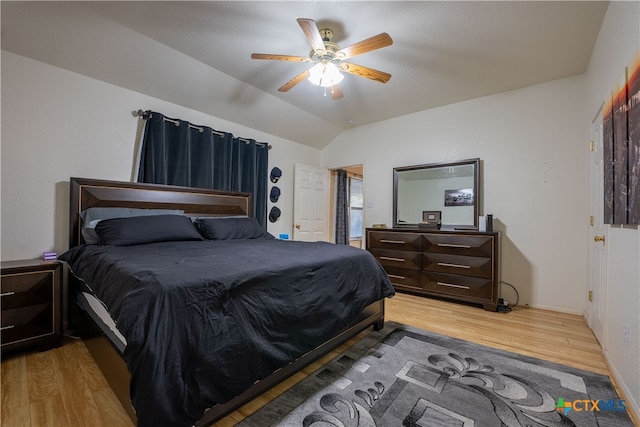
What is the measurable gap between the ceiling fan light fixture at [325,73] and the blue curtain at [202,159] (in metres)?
1.77

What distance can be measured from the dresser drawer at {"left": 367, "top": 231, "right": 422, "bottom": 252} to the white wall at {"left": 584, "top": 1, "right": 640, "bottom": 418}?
1.79 metres

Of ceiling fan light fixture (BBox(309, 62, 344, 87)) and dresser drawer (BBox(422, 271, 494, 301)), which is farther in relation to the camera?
dresser drawer (BBox(422, 271, 494, 301))

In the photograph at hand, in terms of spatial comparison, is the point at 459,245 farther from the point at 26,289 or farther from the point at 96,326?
the point at 26,289

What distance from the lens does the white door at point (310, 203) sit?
15.8ft

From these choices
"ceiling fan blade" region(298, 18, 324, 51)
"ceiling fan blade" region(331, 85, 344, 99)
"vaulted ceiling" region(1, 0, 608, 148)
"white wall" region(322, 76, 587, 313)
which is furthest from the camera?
"white wall" region(322, 76, 587, 313)

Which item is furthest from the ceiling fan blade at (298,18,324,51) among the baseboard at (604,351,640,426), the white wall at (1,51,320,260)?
the baseboard at (604,351,640,426)

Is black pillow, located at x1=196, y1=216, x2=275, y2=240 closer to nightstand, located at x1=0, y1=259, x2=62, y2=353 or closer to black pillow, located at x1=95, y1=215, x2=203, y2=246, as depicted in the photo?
black pillow, located at x1=95, y1=215, x2=203, y2=246

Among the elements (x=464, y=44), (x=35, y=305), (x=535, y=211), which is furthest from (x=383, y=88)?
(x=35, y=305)

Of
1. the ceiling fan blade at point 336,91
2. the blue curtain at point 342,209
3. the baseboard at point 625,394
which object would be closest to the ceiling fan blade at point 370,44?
the ceiling fan blade at point 336,91

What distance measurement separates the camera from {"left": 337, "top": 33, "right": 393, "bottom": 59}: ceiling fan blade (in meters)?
1.93

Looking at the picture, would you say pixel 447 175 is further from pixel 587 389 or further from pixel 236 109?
pixel 236 109

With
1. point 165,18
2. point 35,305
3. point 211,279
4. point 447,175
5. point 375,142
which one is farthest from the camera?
point 375,142

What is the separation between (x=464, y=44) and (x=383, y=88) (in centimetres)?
105

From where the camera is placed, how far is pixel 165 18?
2273 millimetres
